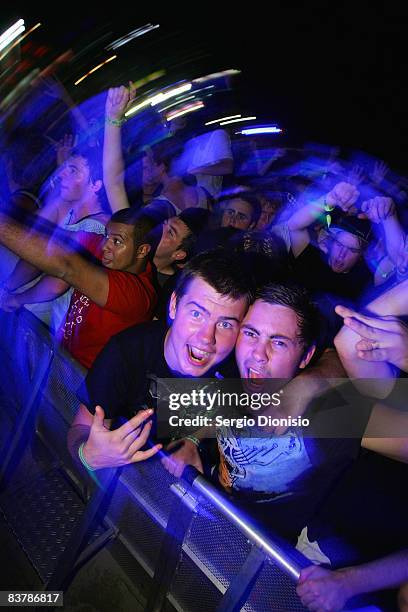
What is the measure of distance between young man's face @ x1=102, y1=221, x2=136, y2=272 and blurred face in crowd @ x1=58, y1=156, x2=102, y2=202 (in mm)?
776

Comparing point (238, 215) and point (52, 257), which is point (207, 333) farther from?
point (238, 215)

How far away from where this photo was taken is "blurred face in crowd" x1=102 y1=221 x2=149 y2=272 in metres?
2.35

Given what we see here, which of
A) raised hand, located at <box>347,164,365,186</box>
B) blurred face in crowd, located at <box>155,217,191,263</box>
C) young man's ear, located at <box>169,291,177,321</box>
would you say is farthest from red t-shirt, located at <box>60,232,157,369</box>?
raised hand, located at <box>347,164,365,186</box>

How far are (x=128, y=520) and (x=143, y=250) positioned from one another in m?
1.43

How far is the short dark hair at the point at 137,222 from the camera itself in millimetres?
2386

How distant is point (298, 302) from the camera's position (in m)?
1.89

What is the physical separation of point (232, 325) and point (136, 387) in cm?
54

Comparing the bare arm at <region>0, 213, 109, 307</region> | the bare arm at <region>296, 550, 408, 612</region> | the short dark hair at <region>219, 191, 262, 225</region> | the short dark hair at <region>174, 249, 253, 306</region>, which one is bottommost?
the bare arm at <region>296, 550, 408, 612</region>

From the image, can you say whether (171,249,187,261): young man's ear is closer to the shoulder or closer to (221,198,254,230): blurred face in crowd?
(221,198,254,230): blurred face in crowd

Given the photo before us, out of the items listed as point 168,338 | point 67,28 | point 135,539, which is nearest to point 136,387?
point 168,338

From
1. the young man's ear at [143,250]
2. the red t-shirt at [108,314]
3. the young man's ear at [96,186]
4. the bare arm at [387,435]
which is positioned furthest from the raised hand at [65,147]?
the bare arm at [387,435]

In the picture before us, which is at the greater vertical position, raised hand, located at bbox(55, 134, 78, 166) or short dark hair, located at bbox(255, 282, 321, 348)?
raised hand, located at bbox(55, 134, 78, 166)

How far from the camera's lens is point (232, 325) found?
194cm

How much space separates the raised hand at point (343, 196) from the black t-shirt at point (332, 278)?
42cm
